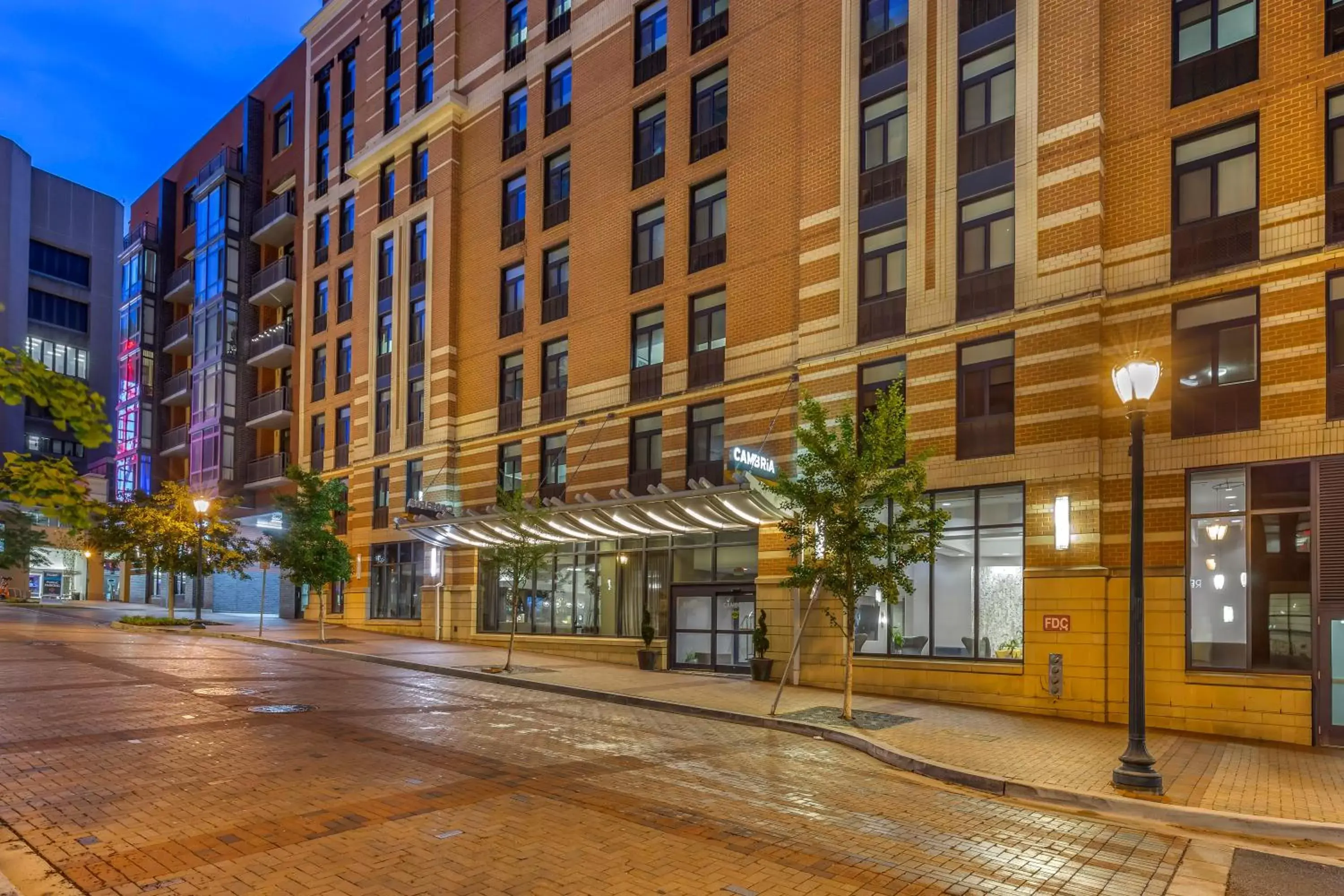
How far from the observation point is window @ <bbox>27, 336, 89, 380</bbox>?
2906 inches

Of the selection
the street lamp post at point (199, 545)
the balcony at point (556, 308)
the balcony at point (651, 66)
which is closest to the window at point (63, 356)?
the street lamp post at point (199, 545)

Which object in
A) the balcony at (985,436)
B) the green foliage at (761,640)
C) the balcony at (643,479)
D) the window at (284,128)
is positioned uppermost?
the window at (284,128)

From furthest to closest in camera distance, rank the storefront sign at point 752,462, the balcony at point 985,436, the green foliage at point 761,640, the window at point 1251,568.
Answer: the green foliage at point 761,640, the storefront sign at point 752,462, the balcony at point 985,436, the window at point 1251,568

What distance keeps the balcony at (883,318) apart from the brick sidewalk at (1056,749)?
7.92 meters

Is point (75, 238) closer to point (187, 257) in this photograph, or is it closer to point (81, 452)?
point (81, 452)

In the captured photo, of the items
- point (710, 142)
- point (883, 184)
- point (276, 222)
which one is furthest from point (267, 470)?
point (883, 184)

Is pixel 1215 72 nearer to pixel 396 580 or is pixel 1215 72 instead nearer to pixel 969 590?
pixel 969 590

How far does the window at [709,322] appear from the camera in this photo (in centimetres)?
2528

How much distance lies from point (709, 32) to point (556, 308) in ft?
31.1

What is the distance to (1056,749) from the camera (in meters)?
13.8

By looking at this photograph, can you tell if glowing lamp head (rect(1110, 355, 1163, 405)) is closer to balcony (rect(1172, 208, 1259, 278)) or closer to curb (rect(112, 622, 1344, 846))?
curb (rect(112, 622, 1344, 846))

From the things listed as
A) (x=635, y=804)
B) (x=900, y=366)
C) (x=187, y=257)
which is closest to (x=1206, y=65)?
(x=900, y=366)

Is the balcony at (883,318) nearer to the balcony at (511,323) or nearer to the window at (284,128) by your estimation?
the balcony at (511,323)

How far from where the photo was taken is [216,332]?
49125 mm
